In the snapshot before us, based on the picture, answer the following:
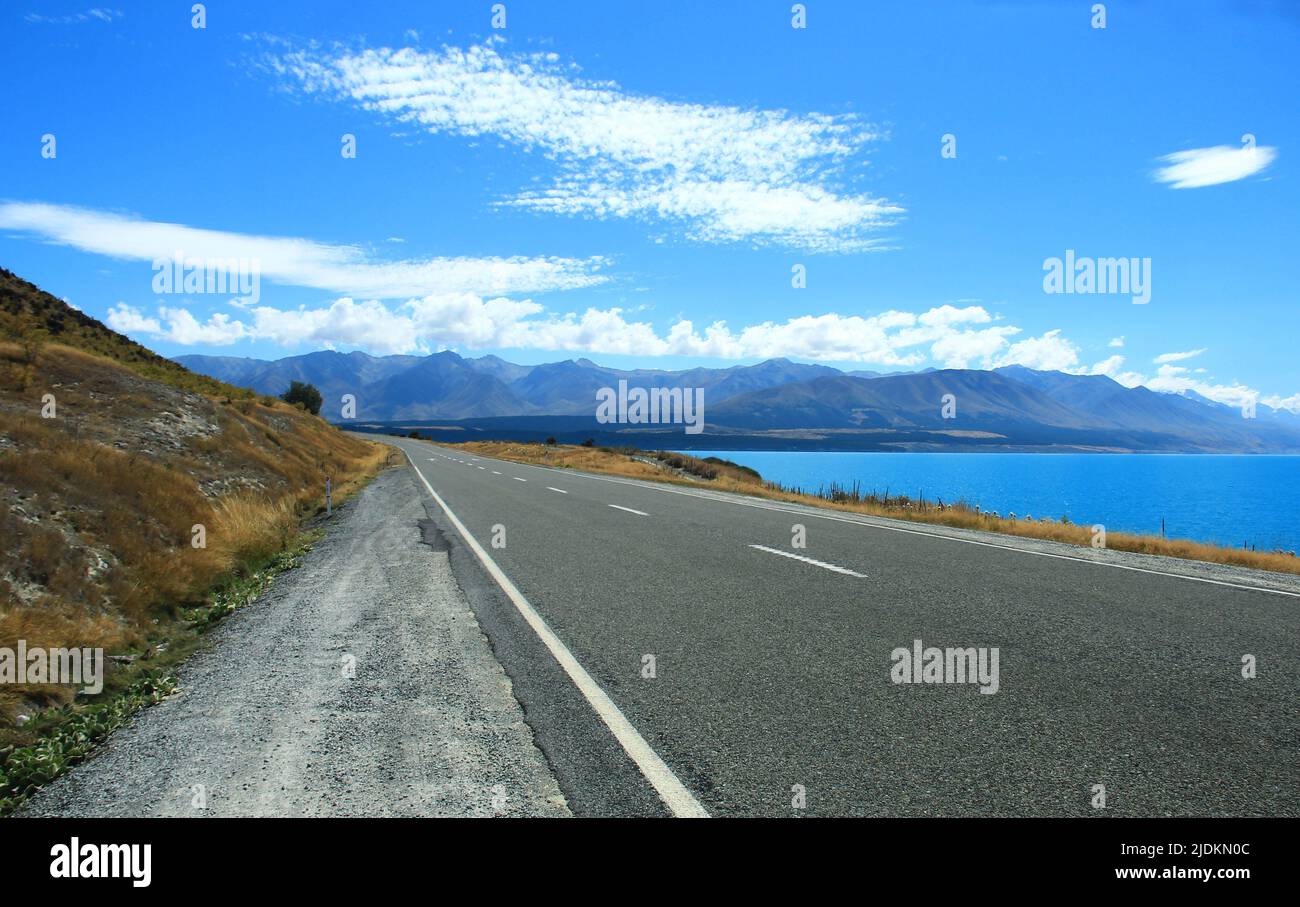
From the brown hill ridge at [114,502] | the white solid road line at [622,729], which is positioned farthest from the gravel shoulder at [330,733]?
the brown hill ridge at [114,502]

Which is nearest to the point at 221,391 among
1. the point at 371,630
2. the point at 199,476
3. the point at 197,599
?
the point at 199,476

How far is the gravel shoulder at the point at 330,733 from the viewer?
137 inches

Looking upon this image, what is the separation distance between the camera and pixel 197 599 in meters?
8.52

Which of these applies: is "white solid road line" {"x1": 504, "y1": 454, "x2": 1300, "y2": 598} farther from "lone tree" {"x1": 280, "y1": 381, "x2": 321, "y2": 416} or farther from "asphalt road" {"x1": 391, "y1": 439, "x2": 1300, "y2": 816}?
"lone tree" {"x1": 280, "y1": 381, "x2": 321, "y2": 416}

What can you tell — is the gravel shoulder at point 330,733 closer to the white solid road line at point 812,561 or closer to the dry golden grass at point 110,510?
the dry golden grass at point 110,510

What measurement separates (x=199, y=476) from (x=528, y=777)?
50.6 ft

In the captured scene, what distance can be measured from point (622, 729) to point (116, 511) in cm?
901

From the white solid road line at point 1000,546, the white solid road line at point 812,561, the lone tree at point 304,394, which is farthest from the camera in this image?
the lone tree at point 304,394

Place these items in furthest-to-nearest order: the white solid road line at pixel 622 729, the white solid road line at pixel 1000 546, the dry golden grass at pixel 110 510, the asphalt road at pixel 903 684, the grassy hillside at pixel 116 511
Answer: the white solid road line at pixel 1000 546, the dry golden grass at pixel 110 510, the grassy hillside at pixel 116 511, the asphalt road at pixel 903 684, the white solid road line at pixel 622 729

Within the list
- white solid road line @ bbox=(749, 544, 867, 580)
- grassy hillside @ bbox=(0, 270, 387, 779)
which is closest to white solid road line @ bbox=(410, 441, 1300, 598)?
white solid road line @ bbox=(749, 544, 867, 580)

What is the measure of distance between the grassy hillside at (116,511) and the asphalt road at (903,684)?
312 centimetres

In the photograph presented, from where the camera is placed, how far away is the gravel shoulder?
347 centimetres
